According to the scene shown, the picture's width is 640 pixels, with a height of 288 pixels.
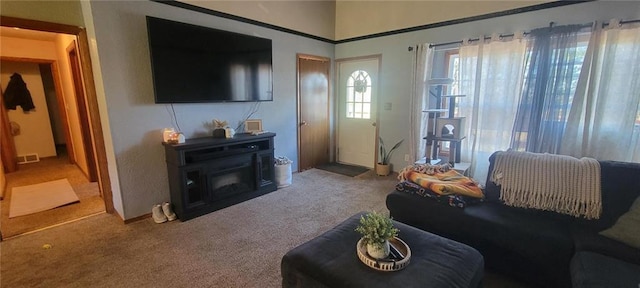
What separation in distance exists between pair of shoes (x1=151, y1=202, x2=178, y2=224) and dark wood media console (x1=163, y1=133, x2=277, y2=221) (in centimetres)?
7

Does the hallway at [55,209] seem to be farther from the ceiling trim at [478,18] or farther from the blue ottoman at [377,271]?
the ceiling trim at [478,18]

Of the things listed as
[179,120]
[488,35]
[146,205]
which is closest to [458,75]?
[488,35]

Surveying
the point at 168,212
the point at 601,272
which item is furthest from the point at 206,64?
the point at 601,272

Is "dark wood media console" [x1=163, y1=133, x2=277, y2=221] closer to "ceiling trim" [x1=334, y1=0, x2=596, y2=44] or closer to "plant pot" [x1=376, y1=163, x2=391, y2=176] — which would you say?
"plant pot" [x1=376, y1=163, x2=391, y2=176]

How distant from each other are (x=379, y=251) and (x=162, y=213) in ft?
8.09

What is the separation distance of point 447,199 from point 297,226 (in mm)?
1436

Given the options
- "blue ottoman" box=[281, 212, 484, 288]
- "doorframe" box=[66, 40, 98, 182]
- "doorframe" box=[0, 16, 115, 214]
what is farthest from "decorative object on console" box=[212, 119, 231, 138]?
"blue ottoman" box=[281, 212, 484, 288]

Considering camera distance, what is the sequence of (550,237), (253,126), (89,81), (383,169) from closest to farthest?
(550,237) → (89,81) → (253,126) → (383,169)

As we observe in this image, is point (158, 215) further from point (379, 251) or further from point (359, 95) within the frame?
point (359, 95)

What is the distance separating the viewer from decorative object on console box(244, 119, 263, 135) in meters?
3.64

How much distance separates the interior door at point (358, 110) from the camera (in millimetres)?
4609

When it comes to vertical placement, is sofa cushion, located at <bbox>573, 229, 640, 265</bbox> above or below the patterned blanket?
below

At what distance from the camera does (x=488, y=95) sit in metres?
3.33

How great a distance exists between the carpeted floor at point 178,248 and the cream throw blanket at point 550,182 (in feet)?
2.45
